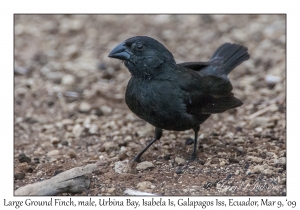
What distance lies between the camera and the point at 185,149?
5.86 metres

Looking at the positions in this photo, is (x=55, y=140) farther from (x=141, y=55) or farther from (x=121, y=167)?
→ (x=141, y=55)

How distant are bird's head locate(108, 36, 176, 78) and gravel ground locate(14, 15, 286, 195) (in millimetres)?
993

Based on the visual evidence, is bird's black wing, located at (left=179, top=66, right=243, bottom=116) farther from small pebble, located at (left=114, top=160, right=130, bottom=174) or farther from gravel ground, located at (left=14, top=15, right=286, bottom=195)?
small pebble, located at (left=114, top=160, right=130, bottom=174)

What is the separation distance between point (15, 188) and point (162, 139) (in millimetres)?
2013

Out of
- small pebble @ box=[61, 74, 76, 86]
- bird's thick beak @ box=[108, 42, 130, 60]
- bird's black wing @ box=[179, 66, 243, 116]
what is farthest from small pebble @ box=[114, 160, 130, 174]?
small pebble @ box=[61, 74, 76, 86]

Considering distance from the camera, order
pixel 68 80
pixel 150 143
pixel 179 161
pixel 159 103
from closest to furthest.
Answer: pixel 159 103 < pixel 179 161 < pixel 150 143 < pixel 68 80

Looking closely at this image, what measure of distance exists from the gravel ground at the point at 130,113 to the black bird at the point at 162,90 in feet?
1.58

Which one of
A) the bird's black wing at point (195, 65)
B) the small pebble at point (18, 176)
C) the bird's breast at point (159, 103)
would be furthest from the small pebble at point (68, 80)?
the small pebble at point (18, 176)

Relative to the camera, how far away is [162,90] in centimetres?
517

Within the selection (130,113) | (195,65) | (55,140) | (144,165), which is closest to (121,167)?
(144,165)

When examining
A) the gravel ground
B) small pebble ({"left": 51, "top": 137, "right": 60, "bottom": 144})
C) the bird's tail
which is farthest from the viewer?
the bird's tail

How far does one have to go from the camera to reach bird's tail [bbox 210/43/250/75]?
254 inches

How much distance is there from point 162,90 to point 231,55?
170 centimetres
